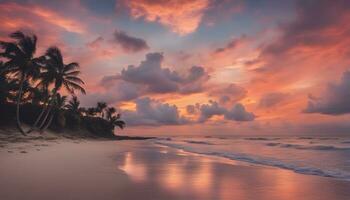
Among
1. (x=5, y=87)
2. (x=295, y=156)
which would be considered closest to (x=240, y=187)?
(x=295, y=156)

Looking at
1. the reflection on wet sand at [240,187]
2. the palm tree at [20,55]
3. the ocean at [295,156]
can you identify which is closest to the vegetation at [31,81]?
the palm tree at [20,55]

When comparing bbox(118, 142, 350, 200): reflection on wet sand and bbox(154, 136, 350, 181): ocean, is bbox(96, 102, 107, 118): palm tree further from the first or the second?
bbox(118, 142, 350, 200): reflection on wet sand

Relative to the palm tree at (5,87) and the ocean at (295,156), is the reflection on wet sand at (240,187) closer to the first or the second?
the ocean at (295,156)

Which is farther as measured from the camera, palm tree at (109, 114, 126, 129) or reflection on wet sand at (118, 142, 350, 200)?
palm tree at (109, 114, 126, 129)

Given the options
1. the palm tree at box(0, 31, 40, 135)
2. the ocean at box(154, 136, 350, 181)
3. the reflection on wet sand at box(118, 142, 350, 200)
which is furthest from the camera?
the palm tree at box(0, 31, 40, 135)

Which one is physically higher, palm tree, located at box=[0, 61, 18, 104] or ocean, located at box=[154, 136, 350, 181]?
palm tree, located at box=[0, 61, 18, 104]

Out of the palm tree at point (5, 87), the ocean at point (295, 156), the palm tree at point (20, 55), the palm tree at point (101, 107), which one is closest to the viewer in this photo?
the ocean at point (295, 156)

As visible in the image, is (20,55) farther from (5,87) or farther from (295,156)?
(295,156)

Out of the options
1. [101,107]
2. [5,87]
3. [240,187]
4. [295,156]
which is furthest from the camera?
[101,107]

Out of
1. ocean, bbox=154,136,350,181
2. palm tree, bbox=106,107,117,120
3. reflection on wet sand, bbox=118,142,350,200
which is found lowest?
ocean, bbox=154,136,350,181

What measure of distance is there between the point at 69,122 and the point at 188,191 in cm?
5604

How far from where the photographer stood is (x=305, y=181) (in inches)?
369

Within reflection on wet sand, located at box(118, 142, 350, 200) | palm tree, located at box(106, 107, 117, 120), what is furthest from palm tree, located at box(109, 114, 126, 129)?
reflection on wet sand, located at box(118, 142, 350, 200)

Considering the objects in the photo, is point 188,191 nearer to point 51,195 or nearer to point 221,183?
A: point 221,183
